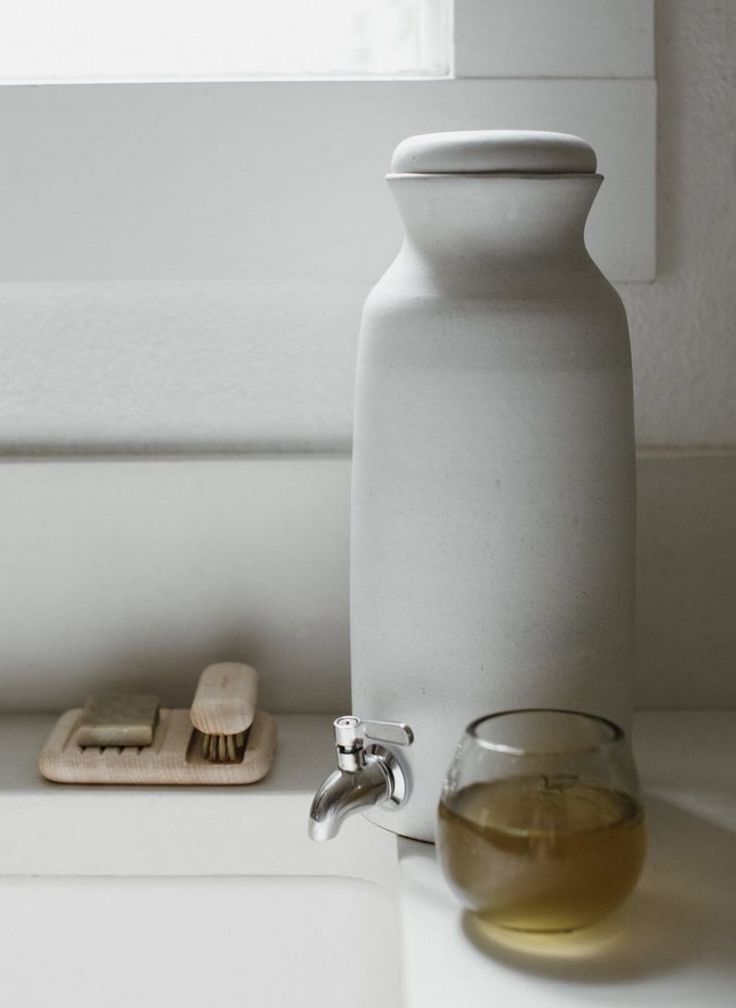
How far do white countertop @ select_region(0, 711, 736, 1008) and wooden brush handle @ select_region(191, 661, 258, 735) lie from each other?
30 millimetres

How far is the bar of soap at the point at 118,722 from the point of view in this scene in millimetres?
636

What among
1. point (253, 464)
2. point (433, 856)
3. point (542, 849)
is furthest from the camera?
point (253, 464)

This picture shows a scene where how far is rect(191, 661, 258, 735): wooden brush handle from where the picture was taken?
0.62 metres

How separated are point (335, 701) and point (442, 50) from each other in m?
0.37

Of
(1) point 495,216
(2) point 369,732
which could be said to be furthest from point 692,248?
(2) point 369,732

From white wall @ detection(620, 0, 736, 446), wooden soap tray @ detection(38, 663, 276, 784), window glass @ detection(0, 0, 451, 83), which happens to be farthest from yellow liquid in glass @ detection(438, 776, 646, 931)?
Result: window glass @ detection(0, 0, 451, 83)

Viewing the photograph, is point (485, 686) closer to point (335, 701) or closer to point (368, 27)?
point (335, 701)

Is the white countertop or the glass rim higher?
the glass rim

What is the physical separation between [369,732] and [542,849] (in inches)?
5.0

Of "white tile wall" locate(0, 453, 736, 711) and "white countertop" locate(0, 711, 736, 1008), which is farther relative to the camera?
"white tile wall" locate(0, 453, 736, 711)

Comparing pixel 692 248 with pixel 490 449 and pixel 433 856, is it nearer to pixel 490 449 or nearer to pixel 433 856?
pixel 490 449

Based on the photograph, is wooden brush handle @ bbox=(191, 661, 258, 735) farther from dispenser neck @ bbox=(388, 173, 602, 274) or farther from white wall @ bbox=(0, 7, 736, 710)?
dispenser neck @ bbox=(388, 173, 602, 274)

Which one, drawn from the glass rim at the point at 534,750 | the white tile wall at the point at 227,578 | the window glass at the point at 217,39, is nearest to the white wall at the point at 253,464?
the white tile wall at the point at 227,578

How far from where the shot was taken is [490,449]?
522 millimetres
